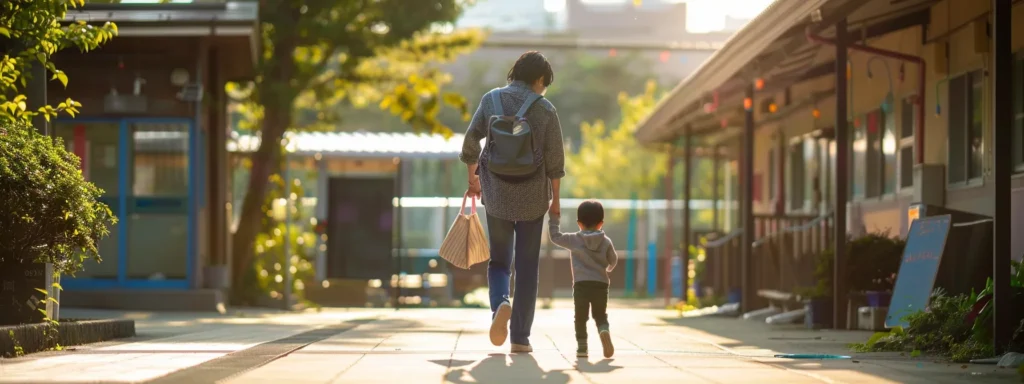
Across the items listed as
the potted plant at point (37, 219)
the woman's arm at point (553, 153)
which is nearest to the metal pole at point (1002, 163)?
the woman's arm at point (553, 153)

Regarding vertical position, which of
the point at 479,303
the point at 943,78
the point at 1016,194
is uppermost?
the point at 943,78

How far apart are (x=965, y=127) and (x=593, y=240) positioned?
5.82 m

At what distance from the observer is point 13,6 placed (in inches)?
357

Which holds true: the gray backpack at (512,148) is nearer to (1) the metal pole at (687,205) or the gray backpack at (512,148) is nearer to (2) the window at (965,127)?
(2) the window at (965,127)

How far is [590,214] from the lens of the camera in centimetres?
845

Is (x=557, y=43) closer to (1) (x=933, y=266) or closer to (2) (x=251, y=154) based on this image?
(2) (x=251, y=154)

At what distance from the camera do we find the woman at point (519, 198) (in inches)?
324

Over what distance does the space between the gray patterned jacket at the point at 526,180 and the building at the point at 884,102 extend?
236 cm

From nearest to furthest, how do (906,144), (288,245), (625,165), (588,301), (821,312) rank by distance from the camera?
(588,301), (821,312), (906,144), (288,245), (625,165)

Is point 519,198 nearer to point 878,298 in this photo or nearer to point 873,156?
point 878,298

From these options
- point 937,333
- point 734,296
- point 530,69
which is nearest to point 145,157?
point 734,296

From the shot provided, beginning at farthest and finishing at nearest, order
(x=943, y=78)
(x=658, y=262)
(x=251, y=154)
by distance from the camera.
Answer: (x=658, y=262), (x=251, y=154), (x=943, y=78)

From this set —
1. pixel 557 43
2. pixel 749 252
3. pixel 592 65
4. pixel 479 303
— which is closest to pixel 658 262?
pixel 557 43

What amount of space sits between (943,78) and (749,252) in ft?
12.9
